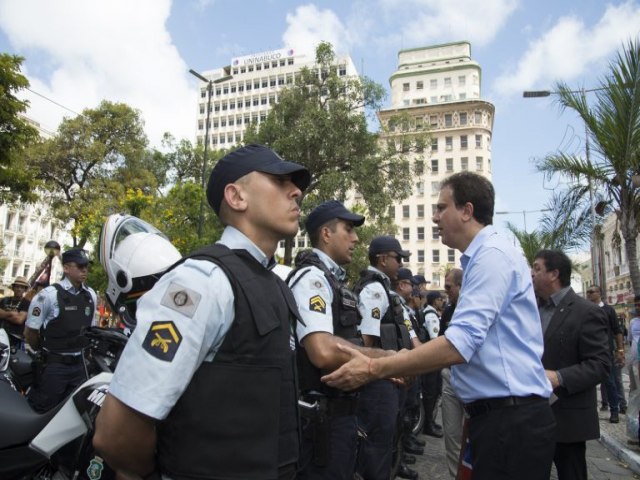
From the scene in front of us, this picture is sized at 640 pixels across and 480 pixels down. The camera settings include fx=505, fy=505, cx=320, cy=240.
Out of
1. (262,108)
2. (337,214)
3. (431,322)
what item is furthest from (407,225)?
(337,214)

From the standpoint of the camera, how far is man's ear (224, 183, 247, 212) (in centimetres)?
188

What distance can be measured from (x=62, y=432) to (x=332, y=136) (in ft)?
58.6

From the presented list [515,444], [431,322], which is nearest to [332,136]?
[431,322]

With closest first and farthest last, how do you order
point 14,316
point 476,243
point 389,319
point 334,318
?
point 476,243 < point 334,318 < point 389,319 < point 14,316

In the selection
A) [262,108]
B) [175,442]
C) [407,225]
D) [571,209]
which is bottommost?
[175,442]

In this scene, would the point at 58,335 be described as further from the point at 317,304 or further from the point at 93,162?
the point at 93,162

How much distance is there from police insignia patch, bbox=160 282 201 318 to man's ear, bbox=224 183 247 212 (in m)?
0.46

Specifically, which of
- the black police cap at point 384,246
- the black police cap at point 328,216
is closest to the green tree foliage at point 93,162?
the black police cap at point 384,246

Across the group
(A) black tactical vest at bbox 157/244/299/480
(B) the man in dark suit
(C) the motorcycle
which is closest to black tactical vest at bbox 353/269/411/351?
(B) the man in dark suit

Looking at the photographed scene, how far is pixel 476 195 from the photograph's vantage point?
2.87 metres

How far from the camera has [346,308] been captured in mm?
3469

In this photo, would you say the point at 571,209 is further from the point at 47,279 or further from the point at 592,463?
the point at 47,279

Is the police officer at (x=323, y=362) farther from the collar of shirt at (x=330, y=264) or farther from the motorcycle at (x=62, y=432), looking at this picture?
the motorcycle at (x=62, y=432)

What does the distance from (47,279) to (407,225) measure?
2356 inches
